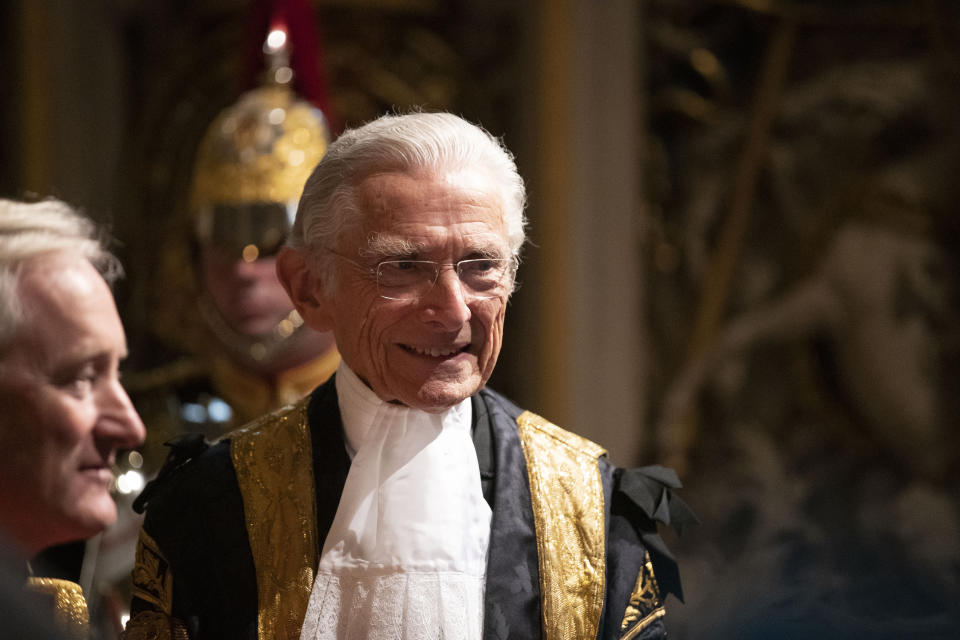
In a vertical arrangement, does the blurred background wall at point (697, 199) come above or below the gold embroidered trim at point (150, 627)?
above

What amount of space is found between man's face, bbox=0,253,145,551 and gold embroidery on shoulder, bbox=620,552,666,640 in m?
0.67

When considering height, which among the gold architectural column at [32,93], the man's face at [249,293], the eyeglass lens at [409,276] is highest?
the gold architectural column at [32,93]

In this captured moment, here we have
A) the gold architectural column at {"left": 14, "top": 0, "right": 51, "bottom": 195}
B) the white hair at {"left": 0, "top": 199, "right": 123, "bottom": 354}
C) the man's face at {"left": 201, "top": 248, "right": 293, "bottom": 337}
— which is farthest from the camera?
the gold architectural column at {"left": 14, "top": 0, "right": 51, "bottom": 195}

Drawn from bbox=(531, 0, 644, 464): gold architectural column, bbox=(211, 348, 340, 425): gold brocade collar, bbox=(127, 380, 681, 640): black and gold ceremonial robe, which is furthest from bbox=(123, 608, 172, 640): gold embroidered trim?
bbox=(531, 0, 644, 464): gold architectural column

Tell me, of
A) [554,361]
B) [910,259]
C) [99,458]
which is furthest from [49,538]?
[910,259]

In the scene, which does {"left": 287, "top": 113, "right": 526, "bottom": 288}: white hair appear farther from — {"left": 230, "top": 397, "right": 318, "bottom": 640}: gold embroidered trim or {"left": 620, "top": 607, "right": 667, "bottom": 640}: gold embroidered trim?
{"left": 620, "top": 607, "right": 667, "bottom": 640}: gold embroidered trim

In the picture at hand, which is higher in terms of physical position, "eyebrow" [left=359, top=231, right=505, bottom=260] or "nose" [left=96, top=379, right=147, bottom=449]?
"eyebrow" [left=359, top=231, right=505, bottom=260]

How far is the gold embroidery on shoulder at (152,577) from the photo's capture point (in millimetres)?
1382

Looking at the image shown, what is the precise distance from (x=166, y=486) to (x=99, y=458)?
0.14m

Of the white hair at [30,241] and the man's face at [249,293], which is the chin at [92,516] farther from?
the man's face at [249,293]

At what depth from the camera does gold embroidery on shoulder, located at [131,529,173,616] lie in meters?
1.38

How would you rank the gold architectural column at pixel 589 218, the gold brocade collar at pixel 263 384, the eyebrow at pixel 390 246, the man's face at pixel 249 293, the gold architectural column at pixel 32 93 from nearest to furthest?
the eyebrow at pixel 390 246 < the man's face at pixel 249 293 < the gold brocade collar at pixel 263 384 < the gold architectural column at pixel 32 93 < the gold architectural column at pixel 589 218

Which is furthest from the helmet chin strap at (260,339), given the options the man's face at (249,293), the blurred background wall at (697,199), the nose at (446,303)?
the nose at (446,303)

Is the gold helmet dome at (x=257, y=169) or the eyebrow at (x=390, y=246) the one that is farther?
the gold helmet dome at (x=257, y=169)
